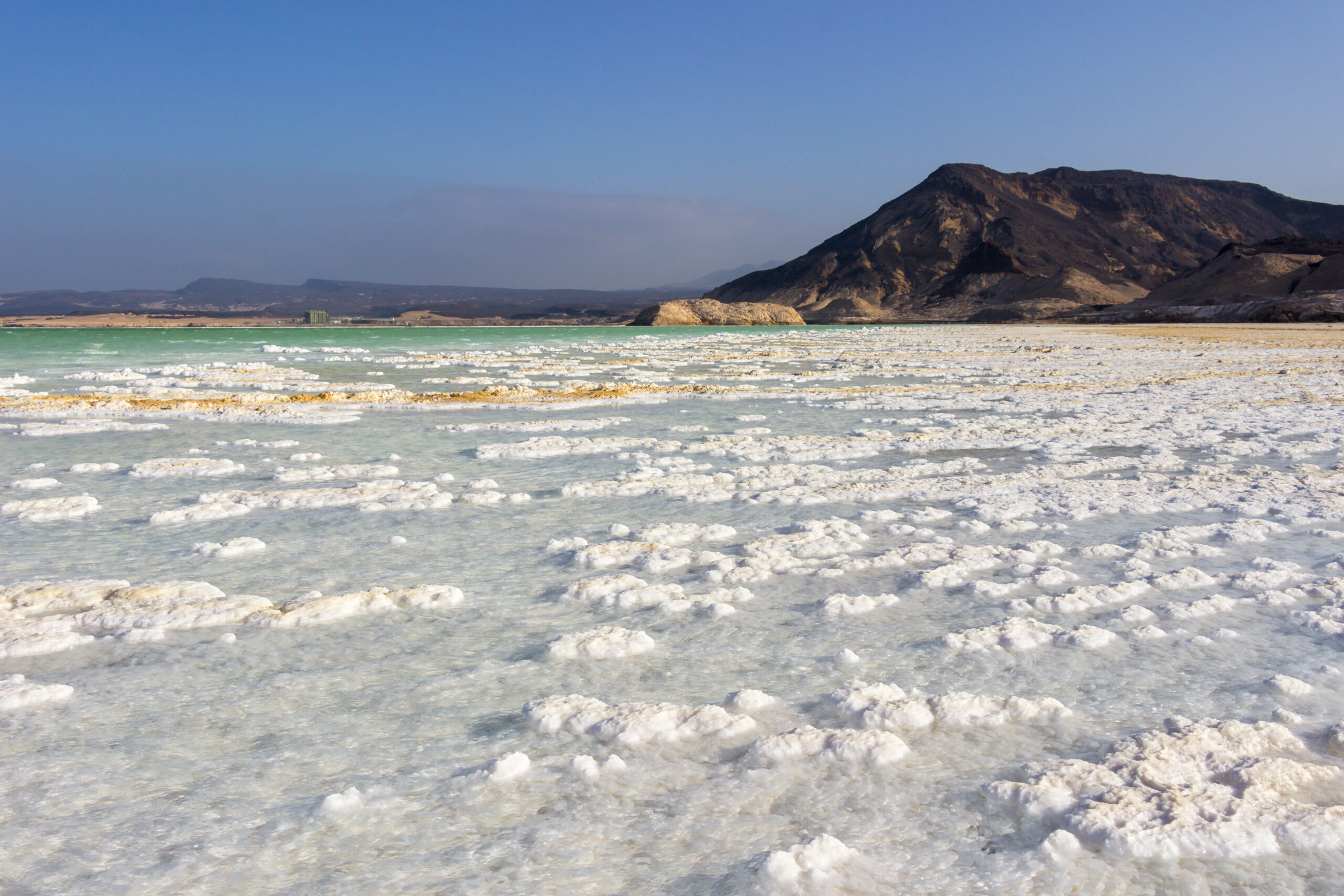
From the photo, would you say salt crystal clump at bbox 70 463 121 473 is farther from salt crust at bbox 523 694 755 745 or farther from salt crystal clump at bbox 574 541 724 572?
salt crust at bbox 523 694 755 745

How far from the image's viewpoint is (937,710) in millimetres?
2412

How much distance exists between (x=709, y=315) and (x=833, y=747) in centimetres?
8925

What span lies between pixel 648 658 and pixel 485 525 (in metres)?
2.10

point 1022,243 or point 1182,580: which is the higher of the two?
point 1022,243

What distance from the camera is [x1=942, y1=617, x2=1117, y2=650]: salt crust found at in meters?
2.89

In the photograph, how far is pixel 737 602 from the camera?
11.1 feet

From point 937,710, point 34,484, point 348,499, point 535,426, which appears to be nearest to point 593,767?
point 937,710

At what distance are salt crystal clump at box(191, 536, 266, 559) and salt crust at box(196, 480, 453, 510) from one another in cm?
84

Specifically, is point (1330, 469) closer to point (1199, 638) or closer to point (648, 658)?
point (1199, 638)

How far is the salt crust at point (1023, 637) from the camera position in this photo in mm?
2889

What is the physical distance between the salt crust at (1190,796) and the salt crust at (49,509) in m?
5.26

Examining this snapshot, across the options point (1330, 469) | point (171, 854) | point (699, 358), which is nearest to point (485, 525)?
point (171, 854)

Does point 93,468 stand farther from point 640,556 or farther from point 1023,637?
point 1023,637

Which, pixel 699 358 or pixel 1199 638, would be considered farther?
pixel 699 358
